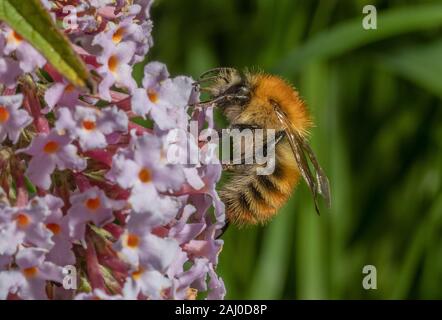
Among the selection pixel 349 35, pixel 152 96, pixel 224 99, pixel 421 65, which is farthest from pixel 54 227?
pixel 421 65

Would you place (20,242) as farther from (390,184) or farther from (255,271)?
(390,184)

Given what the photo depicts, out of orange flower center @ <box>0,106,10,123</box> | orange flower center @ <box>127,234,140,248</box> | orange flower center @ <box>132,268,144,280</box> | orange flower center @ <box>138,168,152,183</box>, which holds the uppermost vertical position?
orange flower center @ <box>0,106,10,123</box>

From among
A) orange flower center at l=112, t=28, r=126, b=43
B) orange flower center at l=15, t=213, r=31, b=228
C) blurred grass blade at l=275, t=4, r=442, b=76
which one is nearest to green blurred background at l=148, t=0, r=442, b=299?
blurred grass blade at l=275, t=4, r=442, b=76

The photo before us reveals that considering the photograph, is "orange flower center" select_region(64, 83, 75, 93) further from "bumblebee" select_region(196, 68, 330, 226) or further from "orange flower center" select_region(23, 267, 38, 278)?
"bumblebee" select_region(196, 68, 330, 226)

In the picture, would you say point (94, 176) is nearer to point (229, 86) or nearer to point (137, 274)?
point (137, 274)

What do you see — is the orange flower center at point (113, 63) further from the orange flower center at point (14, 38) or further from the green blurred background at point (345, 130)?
the green blurred background at point (345, 130)

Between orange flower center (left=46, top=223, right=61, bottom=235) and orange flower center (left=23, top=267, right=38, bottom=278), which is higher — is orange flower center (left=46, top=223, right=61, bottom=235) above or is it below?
above

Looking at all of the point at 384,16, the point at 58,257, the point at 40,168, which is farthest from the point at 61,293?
the point at 384,16
